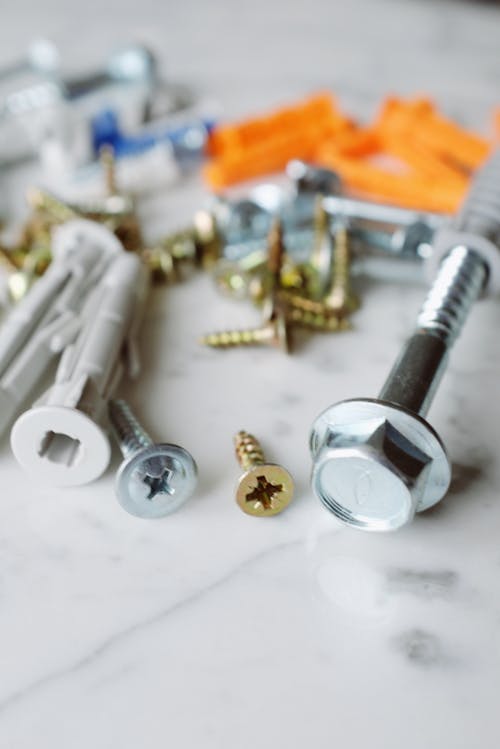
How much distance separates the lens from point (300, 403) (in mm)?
1088

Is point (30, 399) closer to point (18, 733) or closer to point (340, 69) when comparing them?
point (18, 733)

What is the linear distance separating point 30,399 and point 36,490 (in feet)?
A: 0.46

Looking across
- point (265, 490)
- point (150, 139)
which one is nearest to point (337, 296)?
point (265, 490)

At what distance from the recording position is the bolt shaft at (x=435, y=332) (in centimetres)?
88

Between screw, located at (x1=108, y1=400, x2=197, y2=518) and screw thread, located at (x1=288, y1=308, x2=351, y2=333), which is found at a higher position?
screw, located at (x1=108, y1=400, x2=197, y2=518)

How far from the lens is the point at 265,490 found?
3.03ft

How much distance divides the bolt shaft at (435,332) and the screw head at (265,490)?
131 mm

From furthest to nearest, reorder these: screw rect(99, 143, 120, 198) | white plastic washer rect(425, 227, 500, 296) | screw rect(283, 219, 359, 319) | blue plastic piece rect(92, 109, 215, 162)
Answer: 1. blue plastic piece rect(92, 109, 215, 162)
2. screw rect(99, 143, 120, 198)
3. screw rect(283, 219, 359, 319)
4. white plastic washer rect(425, 227, 500, 296)

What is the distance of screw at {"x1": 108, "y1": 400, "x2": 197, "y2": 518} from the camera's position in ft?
2.88

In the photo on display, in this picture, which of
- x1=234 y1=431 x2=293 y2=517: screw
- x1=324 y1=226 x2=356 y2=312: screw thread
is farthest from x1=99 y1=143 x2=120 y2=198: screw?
x1=234 y1=431 x2=293 y2=517: screw

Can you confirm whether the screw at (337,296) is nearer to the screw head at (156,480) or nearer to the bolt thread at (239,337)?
the bolt thread at (239,337)

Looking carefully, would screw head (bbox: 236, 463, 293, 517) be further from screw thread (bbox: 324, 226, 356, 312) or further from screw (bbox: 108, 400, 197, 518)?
screw thread (bbox: 324, 226, 356, 312)

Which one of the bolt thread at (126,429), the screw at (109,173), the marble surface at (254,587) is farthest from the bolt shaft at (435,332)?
the screw at (109,173)

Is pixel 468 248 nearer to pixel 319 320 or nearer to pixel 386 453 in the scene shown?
pixel 319 320
